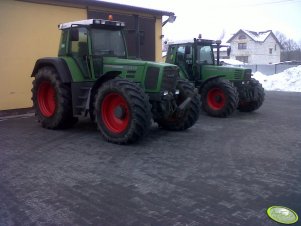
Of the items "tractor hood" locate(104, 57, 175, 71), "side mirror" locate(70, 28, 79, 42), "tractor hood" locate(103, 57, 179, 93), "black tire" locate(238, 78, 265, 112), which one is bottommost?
"black tire" locate(238, 78, 265, 112)

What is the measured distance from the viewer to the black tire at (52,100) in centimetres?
739

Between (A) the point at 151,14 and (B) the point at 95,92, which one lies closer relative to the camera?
(B) the point at 95,92

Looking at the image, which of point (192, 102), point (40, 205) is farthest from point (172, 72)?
point (40, 205)

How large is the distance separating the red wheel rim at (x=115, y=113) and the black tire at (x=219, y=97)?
379 centimetres

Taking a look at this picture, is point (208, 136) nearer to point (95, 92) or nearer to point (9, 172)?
point (95, 92)

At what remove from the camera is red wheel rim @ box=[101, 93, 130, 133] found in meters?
6.52

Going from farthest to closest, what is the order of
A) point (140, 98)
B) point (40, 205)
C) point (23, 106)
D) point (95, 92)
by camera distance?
point (23, 106)
point (95, 92)
point (140, 98)
point (40, 205)

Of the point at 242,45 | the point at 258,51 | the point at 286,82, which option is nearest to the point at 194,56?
the point at 286,82

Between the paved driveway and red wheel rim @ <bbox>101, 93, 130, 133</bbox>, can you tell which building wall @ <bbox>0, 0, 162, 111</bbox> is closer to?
the paved driveway

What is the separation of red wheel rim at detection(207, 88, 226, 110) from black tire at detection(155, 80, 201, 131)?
7.45 ft

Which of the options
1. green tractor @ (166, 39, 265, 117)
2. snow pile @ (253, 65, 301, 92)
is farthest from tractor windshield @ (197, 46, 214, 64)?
snow pile @ (253, 65, 301, 92)

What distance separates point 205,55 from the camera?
10727mm

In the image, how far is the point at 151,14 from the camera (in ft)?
42.7

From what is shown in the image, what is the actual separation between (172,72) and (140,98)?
1.27 m
